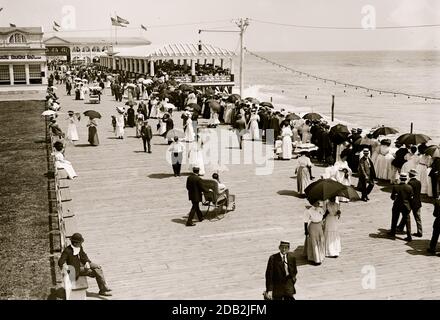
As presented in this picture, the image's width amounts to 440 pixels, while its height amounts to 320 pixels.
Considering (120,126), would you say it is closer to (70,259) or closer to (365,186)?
(365,186)

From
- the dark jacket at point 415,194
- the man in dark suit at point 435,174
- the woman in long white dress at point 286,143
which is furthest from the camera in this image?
the woman in long white dress at point 286,143

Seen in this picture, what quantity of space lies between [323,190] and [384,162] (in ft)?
23.3

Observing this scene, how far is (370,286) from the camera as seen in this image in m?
9.12

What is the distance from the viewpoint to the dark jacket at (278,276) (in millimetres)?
7641

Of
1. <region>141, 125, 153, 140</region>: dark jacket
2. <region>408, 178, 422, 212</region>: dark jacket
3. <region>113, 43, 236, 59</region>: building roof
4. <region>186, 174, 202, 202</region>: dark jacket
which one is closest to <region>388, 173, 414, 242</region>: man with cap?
<region>408, 178, 422, 212</region>: dark jacket

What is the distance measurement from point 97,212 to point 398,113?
46905mm

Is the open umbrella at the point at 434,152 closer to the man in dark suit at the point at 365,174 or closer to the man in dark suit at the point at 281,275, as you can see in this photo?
the man in dark suit at the point at 365,174

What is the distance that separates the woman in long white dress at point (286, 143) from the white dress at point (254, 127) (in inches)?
137

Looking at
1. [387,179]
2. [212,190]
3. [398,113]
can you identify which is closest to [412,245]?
[212,190]

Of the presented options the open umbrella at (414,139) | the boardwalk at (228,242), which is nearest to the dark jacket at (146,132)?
the boardwalk at (228,242)

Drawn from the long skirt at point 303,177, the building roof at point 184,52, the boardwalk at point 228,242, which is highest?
the building roof at point 184,52

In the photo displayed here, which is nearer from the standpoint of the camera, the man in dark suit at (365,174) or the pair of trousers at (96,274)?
the pair of trousers at (96,274)

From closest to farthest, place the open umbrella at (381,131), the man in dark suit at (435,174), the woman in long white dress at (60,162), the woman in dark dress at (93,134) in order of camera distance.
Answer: the man in dark suit at (435,174) < the woman in long white dress at (60,162) < the open umbrella at (381,131) < the woman in dark dress at (93,134)

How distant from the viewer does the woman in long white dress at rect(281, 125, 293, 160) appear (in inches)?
748
